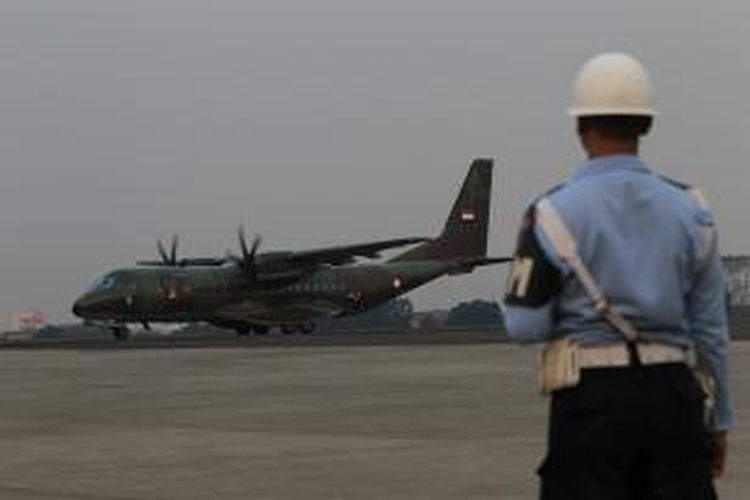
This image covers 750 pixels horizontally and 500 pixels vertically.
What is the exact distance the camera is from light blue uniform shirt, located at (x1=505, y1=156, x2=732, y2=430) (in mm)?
4328

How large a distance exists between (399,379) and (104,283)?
34481mm

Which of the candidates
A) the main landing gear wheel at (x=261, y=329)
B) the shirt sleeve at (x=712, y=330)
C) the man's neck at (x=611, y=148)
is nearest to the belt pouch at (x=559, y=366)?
the shirt sleeve at (x=712, y=330)

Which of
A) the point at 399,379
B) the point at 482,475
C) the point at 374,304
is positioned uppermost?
the point at 482,475

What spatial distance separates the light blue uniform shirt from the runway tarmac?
597 cm

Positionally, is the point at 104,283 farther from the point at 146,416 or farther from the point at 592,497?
the point at 592,497

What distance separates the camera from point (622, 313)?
4.31m

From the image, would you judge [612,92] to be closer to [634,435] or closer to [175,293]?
[634,435]

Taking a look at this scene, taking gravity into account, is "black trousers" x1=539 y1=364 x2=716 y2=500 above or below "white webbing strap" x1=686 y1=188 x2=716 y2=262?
below

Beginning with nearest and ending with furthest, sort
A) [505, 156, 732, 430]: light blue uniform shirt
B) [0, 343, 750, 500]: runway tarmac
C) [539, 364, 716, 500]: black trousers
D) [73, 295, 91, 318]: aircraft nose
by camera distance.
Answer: [539, 364, 716, 500]: black trousers → [505, 156, 732, 430]: light blue uniform shirt → [0, 343, 750, 500]: runway tarmac → [73, 295, 91, 318]: aircraft nose

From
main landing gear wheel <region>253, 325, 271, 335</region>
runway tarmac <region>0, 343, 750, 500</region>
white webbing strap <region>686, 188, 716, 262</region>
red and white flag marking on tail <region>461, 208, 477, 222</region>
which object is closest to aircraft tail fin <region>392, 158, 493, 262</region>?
red and white flag marking on tail <region>461, 208, 477, 222</region>

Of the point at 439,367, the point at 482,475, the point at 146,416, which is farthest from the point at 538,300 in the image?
the point at 439,367

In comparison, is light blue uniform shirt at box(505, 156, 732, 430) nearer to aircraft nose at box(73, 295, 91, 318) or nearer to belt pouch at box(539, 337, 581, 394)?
belt pouch at box(539, 337, 581, 394)

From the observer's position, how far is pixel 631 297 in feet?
14.2

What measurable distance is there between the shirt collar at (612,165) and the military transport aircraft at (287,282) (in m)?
52.3
